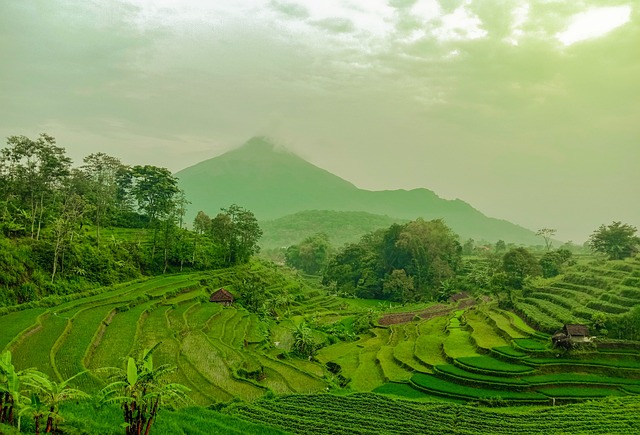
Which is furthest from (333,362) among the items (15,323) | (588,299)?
(588,299)

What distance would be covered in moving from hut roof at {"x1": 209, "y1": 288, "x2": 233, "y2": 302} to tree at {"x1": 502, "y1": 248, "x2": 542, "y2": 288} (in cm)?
2889

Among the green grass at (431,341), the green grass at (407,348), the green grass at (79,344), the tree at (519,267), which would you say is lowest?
the green grass at (407,348)

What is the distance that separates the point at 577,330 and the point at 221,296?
28.8 meters

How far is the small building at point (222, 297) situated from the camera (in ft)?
131

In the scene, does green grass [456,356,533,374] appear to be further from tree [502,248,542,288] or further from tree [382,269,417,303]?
tree [382,269,417,303]

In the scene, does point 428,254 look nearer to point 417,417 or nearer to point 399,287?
point 399,287

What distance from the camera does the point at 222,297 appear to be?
40281mm

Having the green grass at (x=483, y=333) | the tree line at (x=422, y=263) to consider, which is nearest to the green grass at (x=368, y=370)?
the green grass at (x=483, y=333)

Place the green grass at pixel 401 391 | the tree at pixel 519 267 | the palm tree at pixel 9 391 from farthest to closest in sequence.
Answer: the tree at pixel 519 267, the green grass at pixel 401 391, the palm tree at pixel 9 391

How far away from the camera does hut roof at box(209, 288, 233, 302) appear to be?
131 ft

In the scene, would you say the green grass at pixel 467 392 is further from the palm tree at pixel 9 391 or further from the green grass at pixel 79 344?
the palm tree at pixel 9 391

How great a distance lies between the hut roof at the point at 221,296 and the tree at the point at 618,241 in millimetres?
49199

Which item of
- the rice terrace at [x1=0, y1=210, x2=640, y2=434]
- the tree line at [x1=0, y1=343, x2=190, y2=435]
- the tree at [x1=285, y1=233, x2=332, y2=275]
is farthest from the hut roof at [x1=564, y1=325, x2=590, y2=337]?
the tree at [x1=285, y1=233, x2=332, y2=275]

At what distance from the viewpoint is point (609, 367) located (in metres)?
25.7
